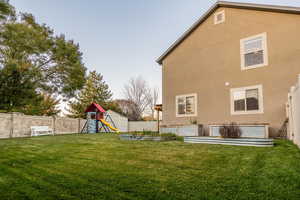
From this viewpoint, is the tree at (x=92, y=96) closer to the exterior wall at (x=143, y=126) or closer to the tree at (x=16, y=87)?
the exterior wall at (x=143, y=126)

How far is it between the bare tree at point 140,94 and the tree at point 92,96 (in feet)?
20.8

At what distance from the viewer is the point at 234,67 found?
31.6 feet

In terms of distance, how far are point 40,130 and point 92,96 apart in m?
20.9

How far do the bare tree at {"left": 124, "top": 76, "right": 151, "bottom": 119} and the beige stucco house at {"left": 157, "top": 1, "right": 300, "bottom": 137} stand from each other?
55.8 ft

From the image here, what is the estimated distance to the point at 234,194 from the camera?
2535 millimetres

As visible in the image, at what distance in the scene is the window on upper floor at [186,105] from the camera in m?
10.8

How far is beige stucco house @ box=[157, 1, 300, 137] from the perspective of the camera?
8.20 metres

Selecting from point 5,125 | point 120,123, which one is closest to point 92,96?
point 120,123

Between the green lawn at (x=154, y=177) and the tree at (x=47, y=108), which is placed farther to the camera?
the tree at (x=47, y=108)

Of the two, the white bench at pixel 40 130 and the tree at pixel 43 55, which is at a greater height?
the tree at pixel 43 55

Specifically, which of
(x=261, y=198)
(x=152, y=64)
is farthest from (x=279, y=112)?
(x=152, y=64)

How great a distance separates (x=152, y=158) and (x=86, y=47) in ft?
52.7

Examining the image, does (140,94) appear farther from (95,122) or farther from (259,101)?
(259,101)

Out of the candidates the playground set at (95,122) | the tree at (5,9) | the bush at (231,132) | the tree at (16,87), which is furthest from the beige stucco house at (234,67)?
the tree at (5,9)
